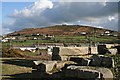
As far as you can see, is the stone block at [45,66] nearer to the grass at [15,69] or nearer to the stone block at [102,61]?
the grass at [15,69]

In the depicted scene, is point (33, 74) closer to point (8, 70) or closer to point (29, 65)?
point (8, 70)

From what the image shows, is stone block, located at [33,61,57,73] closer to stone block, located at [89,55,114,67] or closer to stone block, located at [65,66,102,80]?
stone block, located at [65,66,102,80]

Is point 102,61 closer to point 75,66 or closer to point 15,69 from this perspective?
point 75,66

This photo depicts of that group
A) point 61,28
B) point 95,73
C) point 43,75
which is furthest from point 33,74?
point 61,28

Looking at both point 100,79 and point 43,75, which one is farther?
point 43,75

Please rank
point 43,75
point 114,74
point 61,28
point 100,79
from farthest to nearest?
point 61,28
point 43,75
point 114,74
point 100,79

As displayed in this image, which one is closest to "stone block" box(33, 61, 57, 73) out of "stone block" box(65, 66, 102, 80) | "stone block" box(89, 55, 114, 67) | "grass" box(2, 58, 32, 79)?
"stone block" box(65, 66, 102, 80)

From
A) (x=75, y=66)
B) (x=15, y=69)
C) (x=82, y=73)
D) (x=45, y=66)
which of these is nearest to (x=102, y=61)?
(x=75, y=66)

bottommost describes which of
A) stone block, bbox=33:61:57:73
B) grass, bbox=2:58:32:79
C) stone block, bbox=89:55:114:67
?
grass, bbox=2:58:32:79

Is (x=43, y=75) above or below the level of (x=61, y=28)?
below

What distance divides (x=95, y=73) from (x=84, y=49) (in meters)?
6.26

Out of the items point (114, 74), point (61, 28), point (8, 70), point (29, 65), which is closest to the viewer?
point (114, 74)

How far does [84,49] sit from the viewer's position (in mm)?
18516

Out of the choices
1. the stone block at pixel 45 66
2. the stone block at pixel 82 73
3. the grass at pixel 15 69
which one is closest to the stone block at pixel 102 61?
the stone block at pixel 82 73
